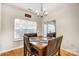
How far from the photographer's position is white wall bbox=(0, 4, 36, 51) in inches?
52.4

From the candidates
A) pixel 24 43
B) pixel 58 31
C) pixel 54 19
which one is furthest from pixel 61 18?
pixel 24 43

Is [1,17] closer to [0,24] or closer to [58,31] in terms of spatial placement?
[0,24]

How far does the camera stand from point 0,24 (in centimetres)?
151

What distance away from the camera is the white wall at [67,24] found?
1.43 metres

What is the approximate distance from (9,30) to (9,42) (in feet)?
0.92

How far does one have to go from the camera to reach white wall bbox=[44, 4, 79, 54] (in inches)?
56.1

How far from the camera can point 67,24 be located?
1.57 metres

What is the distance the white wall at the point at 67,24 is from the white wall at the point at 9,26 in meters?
0.59

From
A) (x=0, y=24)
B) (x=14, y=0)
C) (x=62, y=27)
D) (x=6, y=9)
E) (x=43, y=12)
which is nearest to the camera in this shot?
(x=14, y=0)

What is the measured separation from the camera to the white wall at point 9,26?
1331mm

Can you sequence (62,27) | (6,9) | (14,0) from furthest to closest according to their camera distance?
(62,27)
(6,9)
(14,0)

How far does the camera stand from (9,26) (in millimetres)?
1509

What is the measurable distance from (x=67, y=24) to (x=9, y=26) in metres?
1.34

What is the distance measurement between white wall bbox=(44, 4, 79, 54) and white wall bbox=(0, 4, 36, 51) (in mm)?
588
